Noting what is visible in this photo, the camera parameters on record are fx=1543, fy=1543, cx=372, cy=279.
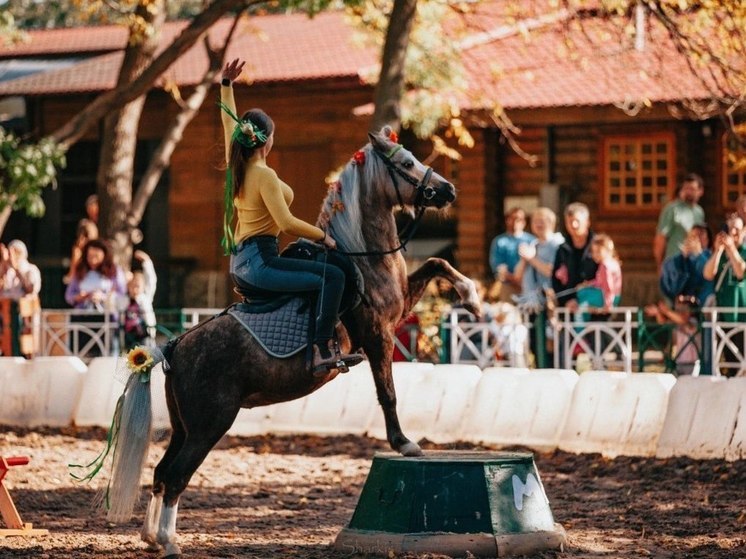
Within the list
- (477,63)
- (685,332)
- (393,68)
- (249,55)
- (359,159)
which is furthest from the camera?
(249,55)

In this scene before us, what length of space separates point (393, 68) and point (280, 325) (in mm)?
10438

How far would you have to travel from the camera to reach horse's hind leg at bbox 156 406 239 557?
874 cm

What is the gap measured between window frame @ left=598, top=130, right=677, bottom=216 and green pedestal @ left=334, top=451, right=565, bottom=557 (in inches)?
669

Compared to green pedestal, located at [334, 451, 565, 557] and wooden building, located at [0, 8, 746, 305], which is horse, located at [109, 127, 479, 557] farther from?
wooden building, located at [0, 8, 746, 305]

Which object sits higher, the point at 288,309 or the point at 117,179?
the point at 117,179

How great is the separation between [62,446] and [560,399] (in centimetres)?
471

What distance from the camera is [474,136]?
88.0 feet

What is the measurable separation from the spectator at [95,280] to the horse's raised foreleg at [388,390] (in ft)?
33.9

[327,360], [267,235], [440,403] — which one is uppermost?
[267,235]

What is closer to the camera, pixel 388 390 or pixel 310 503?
pixel 388 390

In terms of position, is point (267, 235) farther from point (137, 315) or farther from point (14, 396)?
point (137, 315)

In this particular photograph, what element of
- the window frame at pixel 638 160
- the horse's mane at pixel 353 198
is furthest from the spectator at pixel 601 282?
the window frame at pixel 638 160

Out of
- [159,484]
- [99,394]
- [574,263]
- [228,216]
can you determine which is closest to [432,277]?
[228,216]

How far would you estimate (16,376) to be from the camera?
54.1ft
